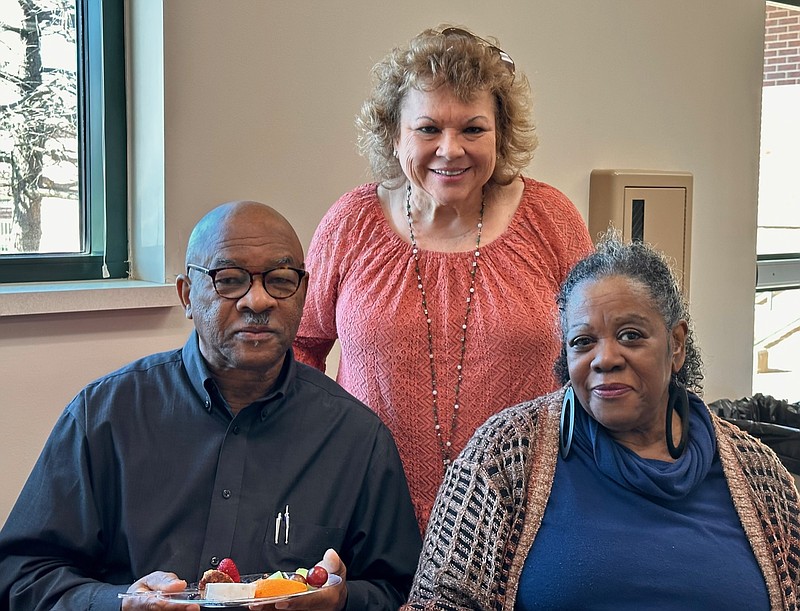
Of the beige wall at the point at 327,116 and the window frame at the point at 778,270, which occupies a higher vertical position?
the beige wall at the point at 327,116

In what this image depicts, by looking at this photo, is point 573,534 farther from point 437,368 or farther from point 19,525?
point 19,525

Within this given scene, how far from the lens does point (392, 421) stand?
6.95 ft

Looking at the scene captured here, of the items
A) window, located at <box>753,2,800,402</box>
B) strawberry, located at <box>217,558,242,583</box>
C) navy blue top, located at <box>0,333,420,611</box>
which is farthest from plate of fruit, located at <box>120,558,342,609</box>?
window, located at <box>753,2,800,402</box>

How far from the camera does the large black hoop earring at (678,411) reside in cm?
184

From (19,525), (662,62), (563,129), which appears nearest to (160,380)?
(19,525)

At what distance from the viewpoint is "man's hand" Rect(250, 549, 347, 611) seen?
59.7 inches

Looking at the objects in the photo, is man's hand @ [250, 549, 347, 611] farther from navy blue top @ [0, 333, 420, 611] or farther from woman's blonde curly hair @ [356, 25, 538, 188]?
woman's blonde curly hair @ [356, 25, 538, 188]

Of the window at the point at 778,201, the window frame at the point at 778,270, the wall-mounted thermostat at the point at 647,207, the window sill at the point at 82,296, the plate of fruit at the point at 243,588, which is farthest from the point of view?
the window at the point at 778,201

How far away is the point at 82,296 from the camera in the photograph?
2.40 meters

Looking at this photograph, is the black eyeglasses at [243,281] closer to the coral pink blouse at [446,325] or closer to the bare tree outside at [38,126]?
the coral pink blouse at [446,325]

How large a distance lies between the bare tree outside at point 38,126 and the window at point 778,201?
339 centimetres

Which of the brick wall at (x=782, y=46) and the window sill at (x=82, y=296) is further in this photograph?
the brick wall at (x=782, y=46)

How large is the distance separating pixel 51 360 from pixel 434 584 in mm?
1187

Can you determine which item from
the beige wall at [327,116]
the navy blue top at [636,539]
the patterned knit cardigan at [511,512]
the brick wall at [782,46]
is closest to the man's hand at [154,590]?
the patterned knit cardigan at [511,512]
